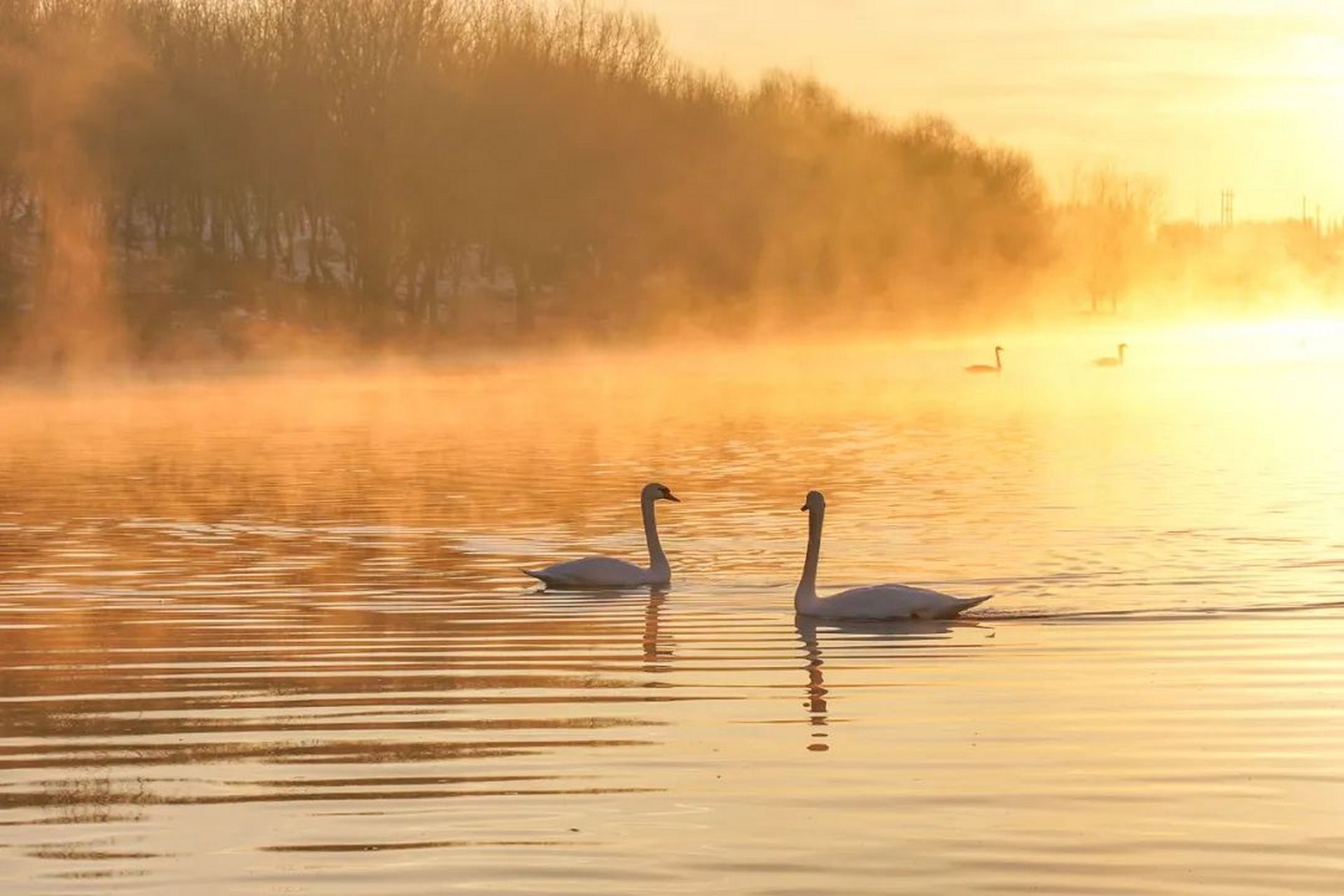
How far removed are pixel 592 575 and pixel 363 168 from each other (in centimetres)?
6300

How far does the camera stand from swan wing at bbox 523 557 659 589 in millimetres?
18875

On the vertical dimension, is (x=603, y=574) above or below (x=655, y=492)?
below

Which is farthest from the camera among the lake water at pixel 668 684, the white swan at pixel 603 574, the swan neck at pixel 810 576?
the white swan at pixel 603 574

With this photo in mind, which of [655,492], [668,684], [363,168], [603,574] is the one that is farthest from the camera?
[363,168]

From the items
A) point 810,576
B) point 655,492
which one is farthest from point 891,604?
Result: point 655,492

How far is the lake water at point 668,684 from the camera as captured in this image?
9.34 metres

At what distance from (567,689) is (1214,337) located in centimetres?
11350

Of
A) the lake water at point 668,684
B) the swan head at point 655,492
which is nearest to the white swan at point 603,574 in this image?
the lake water at point 668,684

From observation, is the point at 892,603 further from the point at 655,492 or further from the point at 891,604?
the point at 655,492

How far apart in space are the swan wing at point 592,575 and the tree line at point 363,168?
57.3 metres

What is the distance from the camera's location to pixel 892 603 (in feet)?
53.8

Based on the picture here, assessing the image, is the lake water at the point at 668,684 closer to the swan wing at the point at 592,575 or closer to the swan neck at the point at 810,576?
the swan wing at the point at 592,575

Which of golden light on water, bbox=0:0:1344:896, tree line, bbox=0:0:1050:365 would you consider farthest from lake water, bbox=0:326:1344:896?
tree line, bbox=0:0:1050:365

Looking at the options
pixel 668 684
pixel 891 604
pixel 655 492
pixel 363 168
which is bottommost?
pixel 668 684
